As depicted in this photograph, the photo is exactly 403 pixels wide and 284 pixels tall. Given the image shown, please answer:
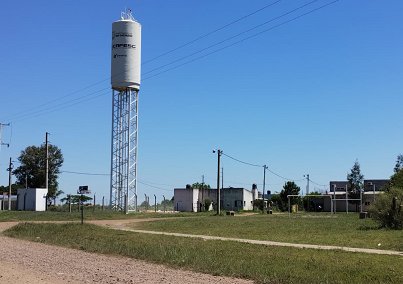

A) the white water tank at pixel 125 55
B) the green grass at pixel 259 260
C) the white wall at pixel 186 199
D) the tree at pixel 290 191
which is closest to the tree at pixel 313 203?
the tree at pixel 290 191

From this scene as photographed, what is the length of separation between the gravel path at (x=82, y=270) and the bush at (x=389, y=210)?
20.1 m

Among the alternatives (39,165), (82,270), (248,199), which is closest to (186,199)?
(248,199)

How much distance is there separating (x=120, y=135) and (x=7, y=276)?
5336 cm

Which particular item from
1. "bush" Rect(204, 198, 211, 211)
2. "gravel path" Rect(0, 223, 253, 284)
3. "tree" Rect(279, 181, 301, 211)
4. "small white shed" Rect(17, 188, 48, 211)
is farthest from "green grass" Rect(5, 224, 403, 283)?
"tree" Rect(279, 181, 301, 211)

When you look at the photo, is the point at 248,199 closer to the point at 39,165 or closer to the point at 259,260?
the point at 39,165

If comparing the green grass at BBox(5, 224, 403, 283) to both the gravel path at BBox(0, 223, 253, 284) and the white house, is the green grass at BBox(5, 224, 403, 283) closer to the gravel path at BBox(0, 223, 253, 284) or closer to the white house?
the gravel path at BBox(0, 223, 253, 284)

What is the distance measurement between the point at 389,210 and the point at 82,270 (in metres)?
23.0

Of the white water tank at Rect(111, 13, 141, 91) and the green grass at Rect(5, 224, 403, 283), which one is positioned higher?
the white water tank at Rect(111, 13, 141, 91)

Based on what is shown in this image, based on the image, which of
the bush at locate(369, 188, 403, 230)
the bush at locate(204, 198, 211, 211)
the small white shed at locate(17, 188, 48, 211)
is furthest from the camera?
the bush at locate(204, 198, 211, 211)

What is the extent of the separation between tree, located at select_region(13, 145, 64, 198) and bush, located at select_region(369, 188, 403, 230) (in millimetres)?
82548

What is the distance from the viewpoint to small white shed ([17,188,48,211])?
78.6 metres

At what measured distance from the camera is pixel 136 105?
66250mm

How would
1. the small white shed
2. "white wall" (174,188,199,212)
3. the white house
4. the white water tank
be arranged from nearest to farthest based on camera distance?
the white water tank, the small white shed, "white wall" (174,188,199,212), the white house

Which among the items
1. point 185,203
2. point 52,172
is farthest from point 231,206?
point 52,172
